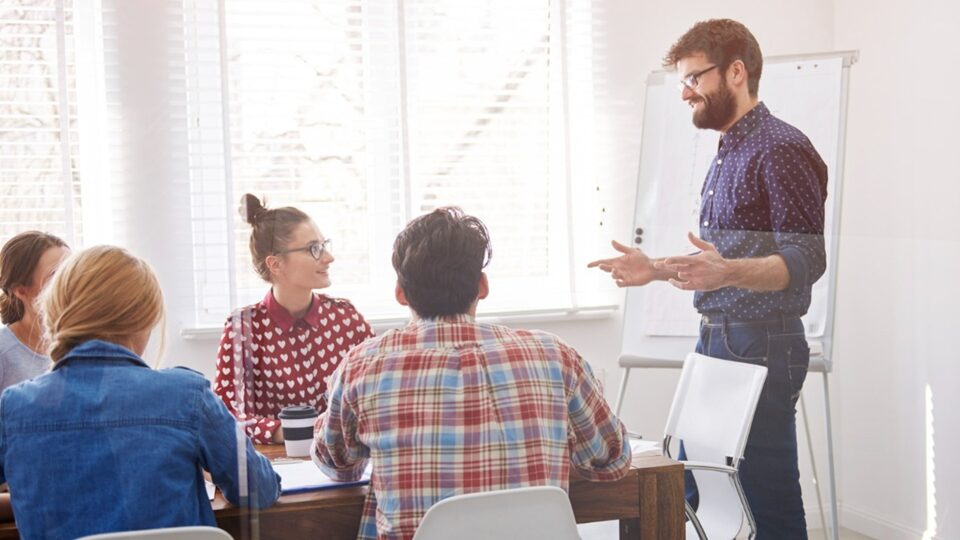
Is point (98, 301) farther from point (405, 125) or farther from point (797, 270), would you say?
point (797, 270)

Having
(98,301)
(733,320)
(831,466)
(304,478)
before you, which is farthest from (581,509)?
(831,466)

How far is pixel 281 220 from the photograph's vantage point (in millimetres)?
2148

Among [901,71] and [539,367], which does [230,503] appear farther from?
[901,71]

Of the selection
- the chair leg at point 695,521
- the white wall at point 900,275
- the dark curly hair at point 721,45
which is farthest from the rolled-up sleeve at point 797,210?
the chair leg at point 695,521

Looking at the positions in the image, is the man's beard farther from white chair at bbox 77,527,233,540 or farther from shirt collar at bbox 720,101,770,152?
white chair at bbox 77,527,233,540

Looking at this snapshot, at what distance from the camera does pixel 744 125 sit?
7.65 feet

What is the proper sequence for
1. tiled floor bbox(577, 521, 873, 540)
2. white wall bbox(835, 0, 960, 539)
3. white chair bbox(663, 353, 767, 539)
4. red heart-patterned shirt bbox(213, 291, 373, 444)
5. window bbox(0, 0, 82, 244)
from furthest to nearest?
white wall bbox(835, 0, 960, 539)
white chair bbox(663, 353, 767, 539)
red heart-patterned shirt bbox(213, 291, 373, 444)
tiled floor bbox(577, 521, 873, 540)
window bbox(0, 0, 82, 244)

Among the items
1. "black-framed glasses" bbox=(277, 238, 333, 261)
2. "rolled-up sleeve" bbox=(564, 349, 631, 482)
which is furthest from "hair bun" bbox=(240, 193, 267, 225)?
"rolled-up sleeve" bbox=(564, 349, 631, 482)

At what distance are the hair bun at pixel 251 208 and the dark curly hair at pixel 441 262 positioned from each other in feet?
1.52

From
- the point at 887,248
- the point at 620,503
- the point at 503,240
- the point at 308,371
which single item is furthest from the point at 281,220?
the point at 887,248

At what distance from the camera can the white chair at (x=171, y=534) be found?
1.29m

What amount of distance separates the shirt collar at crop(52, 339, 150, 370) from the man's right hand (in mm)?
1278

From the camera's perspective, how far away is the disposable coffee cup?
6.12ft

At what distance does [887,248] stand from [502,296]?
1.04 metres
